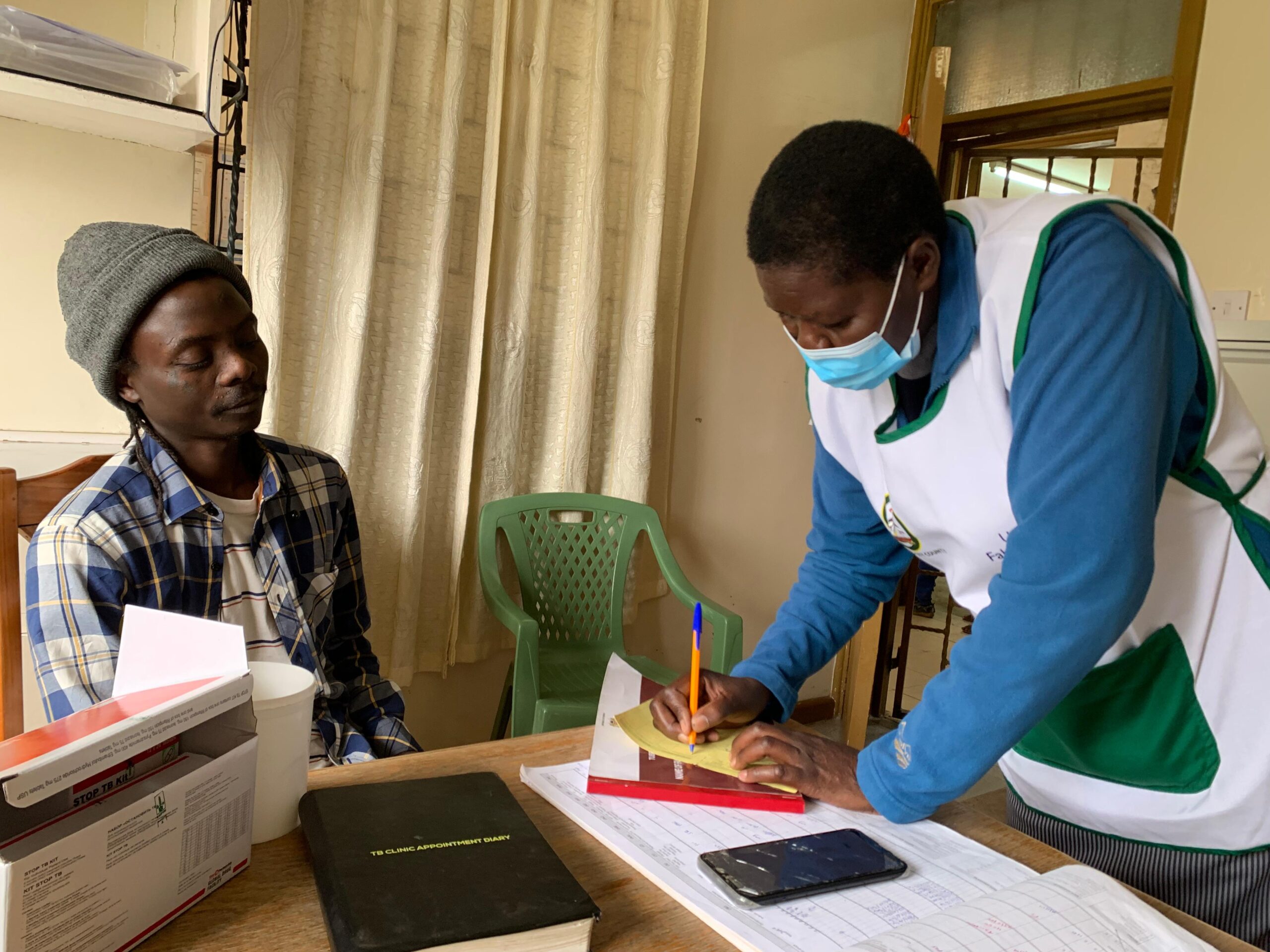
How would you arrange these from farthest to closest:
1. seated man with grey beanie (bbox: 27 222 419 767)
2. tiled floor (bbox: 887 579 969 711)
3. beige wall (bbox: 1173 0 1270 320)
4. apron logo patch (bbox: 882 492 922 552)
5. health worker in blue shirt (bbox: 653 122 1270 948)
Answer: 1. tiled floor (bbox: 887 579 969 711)
2. beige wall (bbox: 1173 0 1270 320)
3. seated man with grey beanie (bbox: 27 222 419 767)
4. apron logo patch (bbox: 882 492 922 552)
5. health worker in blue shirt (bbox: 653 122 1270 948)

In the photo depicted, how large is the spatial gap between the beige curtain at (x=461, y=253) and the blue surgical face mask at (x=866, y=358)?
1.44 meters

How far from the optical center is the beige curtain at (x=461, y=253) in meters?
2.19

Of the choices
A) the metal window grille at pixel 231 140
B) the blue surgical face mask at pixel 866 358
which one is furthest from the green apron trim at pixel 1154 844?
the metal window grille at pixel 231 140

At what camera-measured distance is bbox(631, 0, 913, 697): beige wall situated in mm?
3074

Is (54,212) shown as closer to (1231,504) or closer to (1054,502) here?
(1054,502)

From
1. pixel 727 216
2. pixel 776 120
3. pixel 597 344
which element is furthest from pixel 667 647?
pixel 776 120

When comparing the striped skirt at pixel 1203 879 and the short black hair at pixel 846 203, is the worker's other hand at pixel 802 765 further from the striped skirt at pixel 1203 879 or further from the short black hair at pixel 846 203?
the short black hair at pixel 846 203

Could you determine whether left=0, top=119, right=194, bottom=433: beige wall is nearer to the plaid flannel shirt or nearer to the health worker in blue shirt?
the plaid flannel shirt

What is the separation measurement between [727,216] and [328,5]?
1.43m

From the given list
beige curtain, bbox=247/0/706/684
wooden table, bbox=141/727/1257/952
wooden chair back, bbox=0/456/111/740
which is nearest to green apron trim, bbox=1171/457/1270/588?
wooden table, bbox=141/727/1257/952

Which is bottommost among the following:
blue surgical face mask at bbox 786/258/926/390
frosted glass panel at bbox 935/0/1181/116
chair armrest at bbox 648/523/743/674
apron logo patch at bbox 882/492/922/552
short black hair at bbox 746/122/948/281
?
chair armrest at bbox 648/523/743/674

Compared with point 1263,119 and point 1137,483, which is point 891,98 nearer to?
point 1263,119

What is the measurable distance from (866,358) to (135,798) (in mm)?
837

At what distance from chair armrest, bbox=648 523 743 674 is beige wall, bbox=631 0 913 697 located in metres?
0.48
